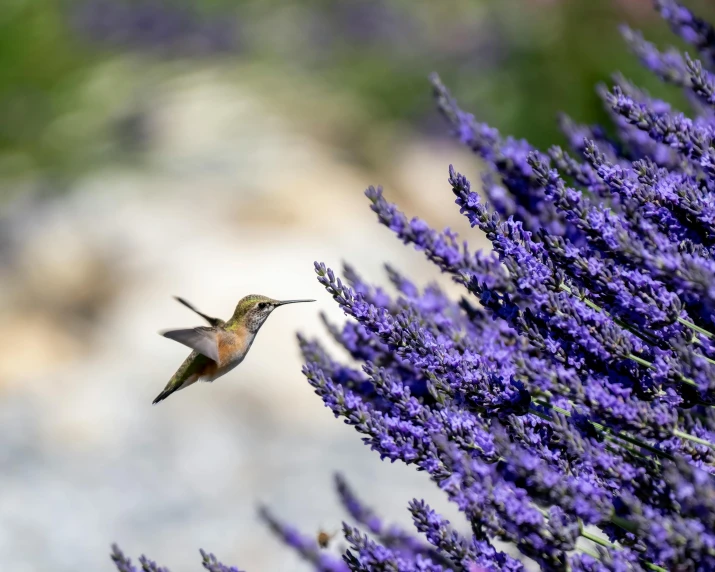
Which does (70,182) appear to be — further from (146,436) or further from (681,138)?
(681,138)

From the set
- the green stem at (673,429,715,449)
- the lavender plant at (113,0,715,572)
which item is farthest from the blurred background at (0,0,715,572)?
the green stem at (673,429,715,449)

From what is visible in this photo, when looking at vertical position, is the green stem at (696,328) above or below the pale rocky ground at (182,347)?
below

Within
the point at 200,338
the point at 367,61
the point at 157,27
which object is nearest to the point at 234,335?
the point at 200,338

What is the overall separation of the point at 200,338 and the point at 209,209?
254 inches

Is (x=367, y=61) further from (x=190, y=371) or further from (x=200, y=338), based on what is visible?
(x=200, y=338)

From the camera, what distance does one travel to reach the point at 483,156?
1.86 meters

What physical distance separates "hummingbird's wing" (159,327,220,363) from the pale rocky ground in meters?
3.03

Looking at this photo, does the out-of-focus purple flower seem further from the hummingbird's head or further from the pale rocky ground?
the hummingbird's head

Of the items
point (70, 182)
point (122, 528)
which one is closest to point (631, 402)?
point (122, 528)

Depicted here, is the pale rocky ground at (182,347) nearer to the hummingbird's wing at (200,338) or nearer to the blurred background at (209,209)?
the blurred background at (209,209)

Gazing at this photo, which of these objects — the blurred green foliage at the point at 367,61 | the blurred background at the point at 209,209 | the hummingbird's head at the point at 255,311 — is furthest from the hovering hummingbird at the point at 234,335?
the blurred green foliage at the point at 367,61

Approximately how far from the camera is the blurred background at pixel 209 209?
5965mm

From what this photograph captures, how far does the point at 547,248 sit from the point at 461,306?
55cm

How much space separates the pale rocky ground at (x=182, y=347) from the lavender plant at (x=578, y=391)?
3962 mm
